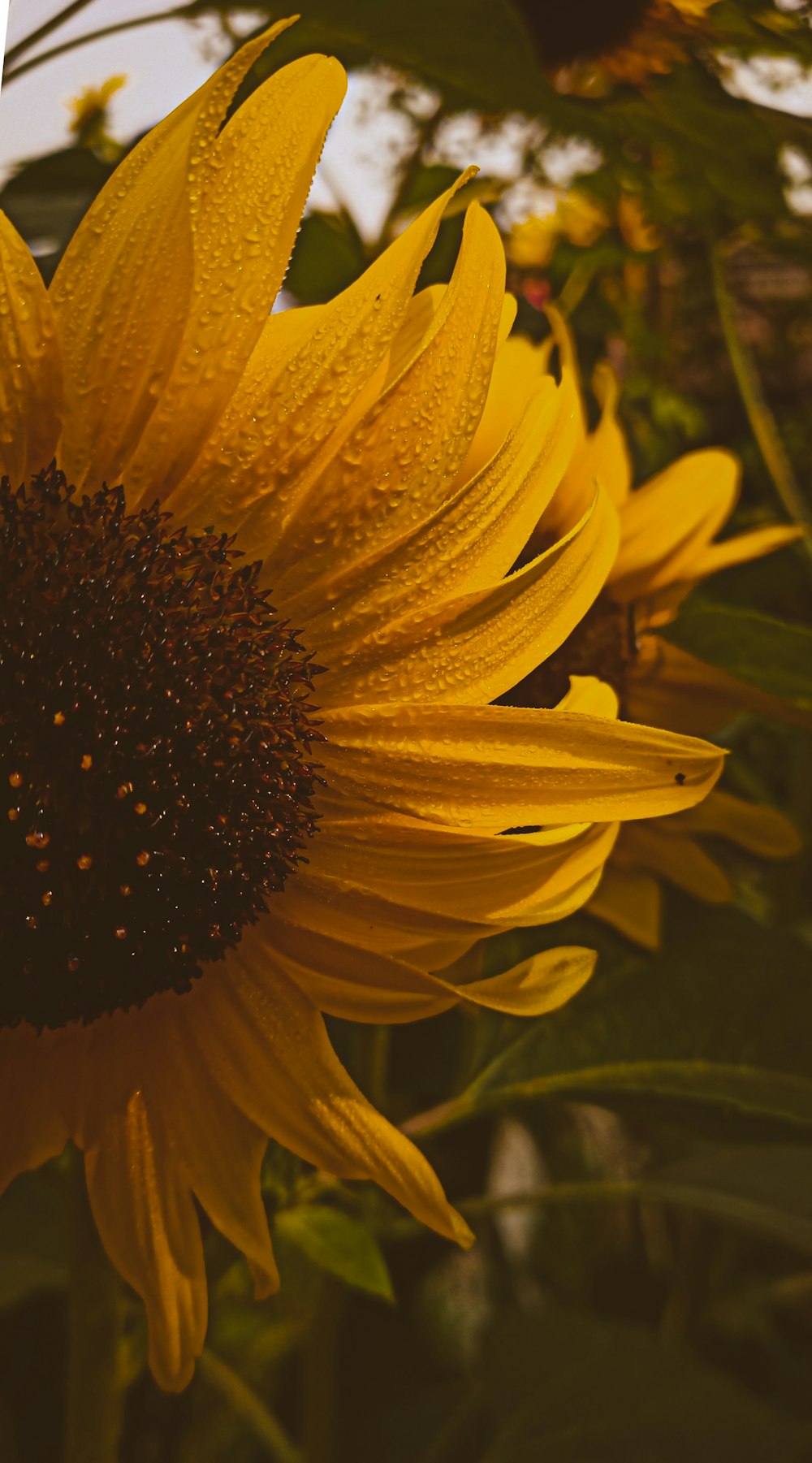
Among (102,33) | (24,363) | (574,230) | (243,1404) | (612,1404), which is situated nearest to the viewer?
(24,363)

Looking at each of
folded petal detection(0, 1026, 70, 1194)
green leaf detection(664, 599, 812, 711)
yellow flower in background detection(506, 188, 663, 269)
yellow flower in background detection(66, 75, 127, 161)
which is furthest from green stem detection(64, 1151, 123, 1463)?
yellow flower in background detection(506, 188, 663, 269)

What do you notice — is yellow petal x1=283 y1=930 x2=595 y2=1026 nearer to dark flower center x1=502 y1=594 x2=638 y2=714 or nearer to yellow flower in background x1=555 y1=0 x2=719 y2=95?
dark flower center x1=502 y1=594 x2=638 y2=714

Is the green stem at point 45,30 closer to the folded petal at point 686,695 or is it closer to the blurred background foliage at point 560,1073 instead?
the blurred background foliage at point 560,1073

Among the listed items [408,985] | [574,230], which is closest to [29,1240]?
[408,985]

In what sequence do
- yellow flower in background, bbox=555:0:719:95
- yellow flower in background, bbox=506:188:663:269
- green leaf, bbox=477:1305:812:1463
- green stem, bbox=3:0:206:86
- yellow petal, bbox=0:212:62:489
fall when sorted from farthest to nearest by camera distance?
yellow flower in background, bbox=506:188:663:269 → green leaf, bbox=477:1305:812:1463 → yellow flower in background, bbox=555:0:719:95 → green stem, bbox=3:0:206:86 → yellow petal, bbox=0:212:62:489

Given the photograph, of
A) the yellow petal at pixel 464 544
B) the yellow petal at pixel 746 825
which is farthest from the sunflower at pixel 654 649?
the yellow petal at pixel 464 544

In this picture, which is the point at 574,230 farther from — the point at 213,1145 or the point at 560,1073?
the point at 213,1145

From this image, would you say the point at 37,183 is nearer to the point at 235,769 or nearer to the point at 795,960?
the point at 235,769
